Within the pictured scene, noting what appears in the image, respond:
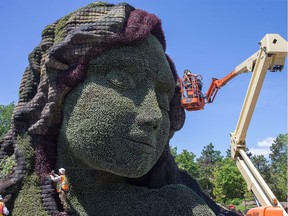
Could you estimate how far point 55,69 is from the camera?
5387mm

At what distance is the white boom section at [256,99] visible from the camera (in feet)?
30.2

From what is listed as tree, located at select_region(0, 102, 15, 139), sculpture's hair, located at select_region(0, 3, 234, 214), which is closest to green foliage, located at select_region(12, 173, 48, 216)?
sculpture's hair, located at select_region(0, 3, 234, 214)

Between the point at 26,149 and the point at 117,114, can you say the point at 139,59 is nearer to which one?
the point at 117,114

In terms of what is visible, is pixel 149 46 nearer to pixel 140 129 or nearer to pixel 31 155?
pixel 140 129

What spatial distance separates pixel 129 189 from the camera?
5559 millimetres

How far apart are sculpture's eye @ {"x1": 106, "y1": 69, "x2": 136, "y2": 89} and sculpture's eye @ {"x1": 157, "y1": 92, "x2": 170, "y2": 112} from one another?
59 centimetres

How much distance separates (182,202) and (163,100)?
1.49m

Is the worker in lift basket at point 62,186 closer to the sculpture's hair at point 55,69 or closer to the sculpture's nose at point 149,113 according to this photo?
the sculpture's hair at point 55,69

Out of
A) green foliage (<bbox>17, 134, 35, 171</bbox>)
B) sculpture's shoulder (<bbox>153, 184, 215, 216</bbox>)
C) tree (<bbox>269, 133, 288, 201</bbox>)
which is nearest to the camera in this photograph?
sculpture's shoulder (<bbox>153, 184, 215, 216</bbox>)

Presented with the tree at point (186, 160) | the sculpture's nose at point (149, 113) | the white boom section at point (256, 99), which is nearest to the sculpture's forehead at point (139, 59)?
the sculpture's nose at point (149, 113)

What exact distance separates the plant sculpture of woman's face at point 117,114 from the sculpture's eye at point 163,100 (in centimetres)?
21

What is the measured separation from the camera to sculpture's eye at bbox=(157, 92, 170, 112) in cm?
566

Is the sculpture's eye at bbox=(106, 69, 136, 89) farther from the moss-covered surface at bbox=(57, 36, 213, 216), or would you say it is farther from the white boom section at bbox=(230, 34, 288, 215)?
the white boom section at bbox=(230, 34, 288, 215)

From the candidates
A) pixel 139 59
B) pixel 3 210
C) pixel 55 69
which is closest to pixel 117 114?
pixel 139 59
